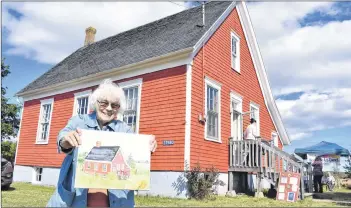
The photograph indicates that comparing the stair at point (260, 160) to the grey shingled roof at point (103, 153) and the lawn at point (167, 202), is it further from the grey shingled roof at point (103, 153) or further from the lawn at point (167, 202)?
Answer: the grey shingled roof at point (103, 153)

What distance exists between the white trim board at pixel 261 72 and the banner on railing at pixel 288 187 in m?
6.43

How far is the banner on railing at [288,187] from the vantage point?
9250mm

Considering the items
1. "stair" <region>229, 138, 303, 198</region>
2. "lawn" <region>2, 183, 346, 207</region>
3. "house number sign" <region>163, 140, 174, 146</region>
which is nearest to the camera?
"lawn" <region>2, 183, 346, 207</region>

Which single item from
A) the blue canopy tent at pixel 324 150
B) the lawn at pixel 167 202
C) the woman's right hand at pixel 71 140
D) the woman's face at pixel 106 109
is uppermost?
the blue canopy tent at pixel 324 150

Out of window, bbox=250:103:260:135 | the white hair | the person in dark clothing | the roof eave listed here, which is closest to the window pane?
the roof eave

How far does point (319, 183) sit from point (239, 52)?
656cm

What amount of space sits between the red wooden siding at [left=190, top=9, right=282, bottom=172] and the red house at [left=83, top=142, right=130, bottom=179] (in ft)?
23.0

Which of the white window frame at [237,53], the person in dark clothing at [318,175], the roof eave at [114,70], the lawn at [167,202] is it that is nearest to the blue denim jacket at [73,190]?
the lawn at [167,202]

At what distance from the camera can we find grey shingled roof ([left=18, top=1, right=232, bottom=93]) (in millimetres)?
11031

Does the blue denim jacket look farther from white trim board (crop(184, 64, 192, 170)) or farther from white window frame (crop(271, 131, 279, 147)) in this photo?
white window frame (crop(271, 131, 279, 147))

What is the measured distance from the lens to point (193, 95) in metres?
9.83

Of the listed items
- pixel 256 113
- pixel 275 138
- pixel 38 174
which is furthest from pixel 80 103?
pixel 275 138

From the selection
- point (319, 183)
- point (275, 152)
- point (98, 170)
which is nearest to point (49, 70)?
point (275, 152)

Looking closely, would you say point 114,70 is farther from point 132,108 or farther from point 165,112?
point 165,112
